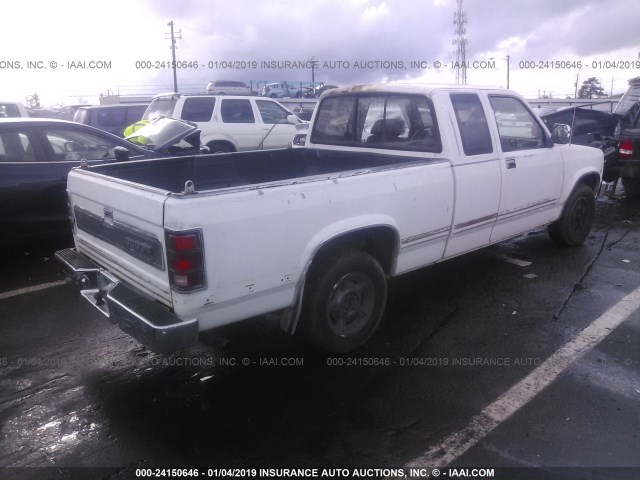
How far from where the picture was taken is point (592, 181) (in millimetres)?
6230

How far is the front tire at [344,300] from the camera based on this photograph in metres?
3.48

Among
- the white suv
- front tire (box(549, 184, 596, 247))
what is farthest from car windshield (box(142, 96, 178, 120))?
front tire (box(549, 184, 596, 247))

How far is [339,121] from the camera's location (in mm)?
5172

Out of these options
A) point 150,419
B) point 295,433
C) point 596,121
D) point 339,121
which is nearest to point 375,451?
point 295,433

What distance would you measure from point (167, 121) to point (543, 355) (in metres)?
4.87

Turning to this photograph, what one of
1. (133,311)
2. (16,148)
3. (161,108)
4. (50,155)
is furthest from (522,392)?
(161,108)

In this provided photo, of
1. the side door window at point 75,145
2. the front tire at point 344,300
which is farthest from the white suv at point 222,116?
the front tire at point 344,300

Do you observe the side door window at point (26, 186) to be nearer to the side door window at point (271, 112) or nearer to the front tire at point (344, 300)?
the front tire at point (344, 300)

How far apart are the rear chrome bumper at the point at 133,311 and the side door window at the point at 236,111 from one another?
8246 millimetres

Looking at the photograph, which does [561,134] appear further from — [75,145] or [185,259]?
[75,145]

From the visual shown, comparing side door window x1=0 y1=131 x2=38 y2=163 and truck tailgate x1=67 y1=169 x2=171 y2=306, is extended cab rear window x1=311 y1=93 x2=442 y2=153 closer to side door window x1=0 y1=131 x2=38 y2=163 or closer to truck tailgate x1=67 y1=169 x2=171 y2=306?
truck tailgate x1=67 y1=169 x2=171 y2=306

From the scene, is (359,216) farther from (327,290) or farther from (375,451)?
(375,451)

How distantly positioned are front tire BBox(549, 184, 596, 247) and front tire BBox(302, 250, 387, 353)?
Result: 123 inches

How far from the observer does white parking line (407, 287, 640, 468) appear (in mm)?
2781
